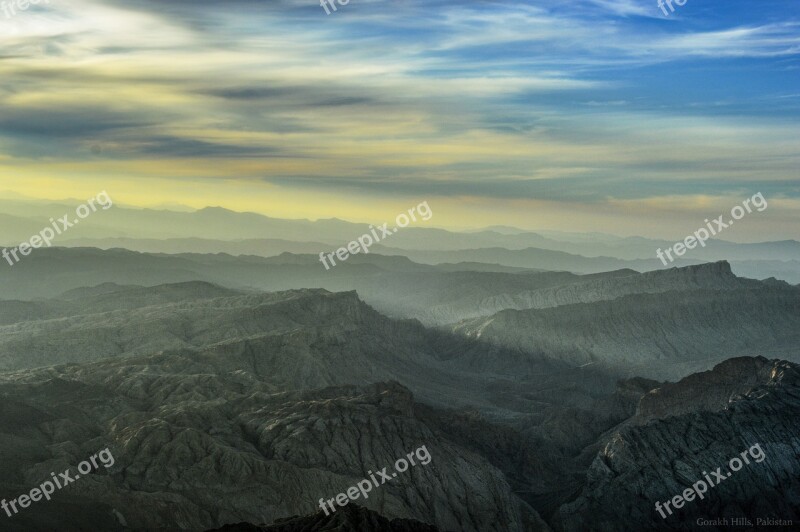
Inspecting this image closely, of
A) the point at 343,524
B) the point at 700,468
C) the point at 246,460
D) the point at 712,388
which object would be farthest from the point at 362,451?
the point at 712,388

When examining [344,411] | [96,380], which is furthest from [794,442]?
[96,380]

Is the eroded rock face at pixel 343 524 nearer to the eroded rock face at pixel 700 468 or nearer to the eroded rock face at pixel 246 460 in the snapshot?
the eroded rock face at pixel 246 460

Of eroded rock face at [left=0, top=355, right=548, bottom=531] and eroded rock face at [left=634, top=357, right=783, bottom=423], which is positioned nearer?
eroded rock face at [left=0, top=355, right=548, bottom=531]

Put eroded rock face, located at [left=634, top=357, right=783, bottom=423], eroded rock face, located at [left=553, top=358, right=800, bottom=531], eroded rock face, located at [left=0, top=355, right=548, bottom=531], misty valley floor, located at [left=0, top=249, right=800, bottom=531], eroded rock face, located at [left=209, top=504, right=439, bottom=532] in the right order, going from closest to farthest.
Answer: eroded rock face, located at [left=209, top=504, right=439, bottom=532]
eroded rock face, located at [left=0, top=355, right=548, bottom=531]
misty valley floor, located at [left=0, top=249, right=800, bottom=531]
eroded rock face, located at [left=553, top=358, right=800, bottom=531]
eroded rock face, located at [left=634, top=357, right=783, bottom=423]

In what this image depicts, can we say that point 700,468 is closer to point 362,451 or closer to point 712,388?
point 712,388

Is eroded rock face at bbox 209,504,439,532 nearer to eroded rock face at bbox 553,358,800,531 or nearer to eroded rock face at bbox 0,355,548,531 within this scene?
eroded rock face at bbox 0,355,548,531

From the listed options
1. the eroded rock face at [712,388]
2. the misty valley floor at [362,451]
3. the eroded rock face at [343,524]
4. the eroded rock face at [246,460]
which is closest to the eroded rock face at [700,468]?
the misty valley floor at [362,451]

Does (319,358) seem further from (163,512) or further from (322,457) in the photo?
(163,512)

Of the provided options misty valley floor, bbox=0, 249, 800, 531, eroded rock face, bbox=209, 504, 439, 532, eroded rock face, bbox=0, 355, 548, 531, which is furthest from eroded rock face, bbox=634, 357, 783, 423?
eroded rock face, bbox=209, 504, 439, 532
